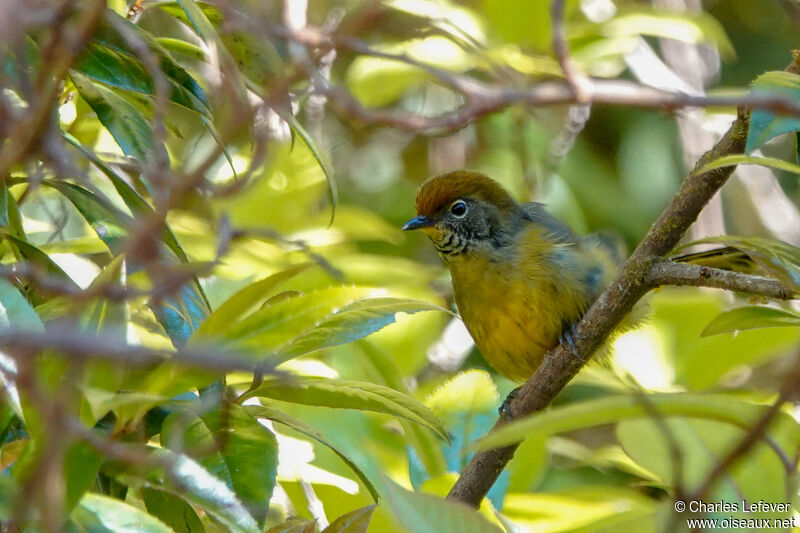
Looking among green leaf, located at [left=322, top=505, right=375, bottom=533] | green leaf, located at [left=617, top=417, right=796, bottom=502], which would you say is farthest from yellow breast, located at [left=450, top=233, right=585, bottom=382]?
green leaf, located at [left=322, top=505, right=375, bottom=533]

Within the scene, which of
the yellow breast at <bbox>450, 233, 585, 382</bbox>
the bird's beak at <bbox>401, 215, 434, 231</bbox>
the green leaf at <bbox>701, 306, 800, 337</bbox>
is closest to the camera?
the green leaf at <bbox>701, 306, 800, 337</bbox>

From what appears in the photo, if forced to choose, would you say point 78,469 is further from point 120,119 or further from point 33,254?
point 120,119

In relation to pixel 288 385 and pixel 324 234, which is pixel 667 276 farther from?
pixel 324 234

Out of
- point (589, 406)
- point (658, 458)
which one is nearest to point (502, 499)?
point (658, 458)

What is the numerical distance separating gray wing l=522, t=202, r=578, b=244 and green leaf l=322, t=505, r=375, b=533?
1.99 m

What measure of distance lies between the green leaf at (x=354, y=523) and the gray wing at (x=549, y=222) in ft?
6.52

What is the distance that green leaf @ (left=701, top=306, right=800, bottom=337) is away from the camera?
1998mm

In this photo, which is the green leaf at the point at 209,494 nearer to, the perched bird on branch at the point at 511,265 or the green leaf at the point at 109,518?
the green leaf at the point at 109,518

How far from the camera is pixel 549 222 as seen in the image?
3697 millimetres

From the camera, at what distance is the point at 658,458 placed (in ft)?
6.39

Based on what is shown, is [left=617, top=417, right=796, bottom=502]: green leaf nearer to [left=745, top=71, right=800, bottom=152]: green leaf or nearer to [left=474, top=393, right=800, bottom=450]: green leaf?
[left=474, top=393, right=800, bottom=450]: green leaf

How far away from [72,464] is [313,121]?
128 inches

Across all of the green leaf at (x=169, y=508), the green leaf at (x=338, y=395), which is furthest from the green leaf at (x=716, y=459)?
the green leaf at (x=169, y=508)

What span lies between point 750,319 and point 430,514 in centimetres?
101
